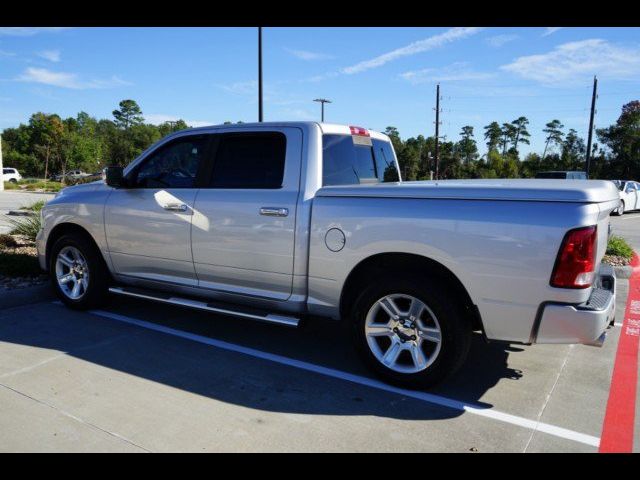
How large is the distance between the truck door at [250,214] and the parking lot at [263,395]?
656mm

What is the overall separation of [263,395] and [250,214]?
146 cm

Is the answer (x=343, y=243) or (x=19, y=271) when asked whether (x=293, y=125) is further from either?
(x=19, y=271)

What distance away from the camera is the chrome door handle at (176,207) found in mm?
4477

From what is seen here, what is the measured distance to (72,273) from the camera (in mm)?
5340

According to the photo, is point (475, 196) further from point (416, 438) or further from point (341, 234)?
point (416, 438)

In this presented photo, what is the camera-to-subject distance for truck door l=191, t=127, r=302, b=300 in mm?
3994

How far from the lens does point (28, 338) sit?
4.49 m

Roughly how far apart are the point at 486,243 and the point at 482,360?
145cm

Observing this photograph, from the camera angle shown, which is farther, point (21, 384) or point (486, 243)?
point (21, 384)

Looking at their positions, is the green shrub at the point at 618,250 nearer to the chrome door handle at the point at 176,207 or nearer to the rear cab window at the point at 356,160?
the rear cab window at the point at 356,160

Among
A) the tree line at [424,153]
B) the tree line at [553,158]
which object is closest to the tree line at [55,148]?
the tree line at [424,153]

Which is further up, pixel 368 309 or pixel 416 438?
pixel 368 309
